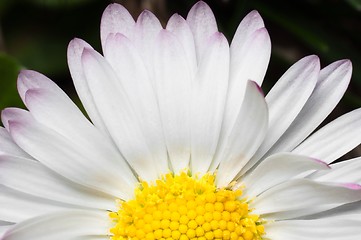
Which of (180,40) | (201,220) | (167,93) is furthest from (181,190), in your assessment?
(180,40)

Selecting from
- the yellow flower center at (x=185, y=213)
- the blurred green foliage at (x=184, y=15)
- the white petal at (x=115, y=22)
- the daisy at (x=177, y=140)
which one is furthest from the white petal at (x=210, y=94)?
the blurred green foliage at (x=184, y=15)

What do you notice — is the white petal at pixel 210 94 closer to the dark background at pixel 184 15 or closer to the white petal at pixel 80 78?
the white petal at pixel 80 78

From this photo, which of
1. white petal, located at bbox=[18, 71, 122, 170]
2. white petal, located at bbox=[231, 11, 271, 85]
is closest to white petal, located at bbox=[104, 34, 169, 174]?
white petal, located at bbox=[18, 71, 122, 170]

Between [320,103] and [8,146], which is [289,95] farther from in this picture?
[8,146]

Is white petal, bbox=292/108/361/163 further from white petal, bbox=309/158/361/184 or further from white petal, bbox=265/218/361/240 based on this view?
white petal, bbox=265/218/361/240

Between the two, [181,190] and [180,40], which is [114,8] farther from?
[181,190]

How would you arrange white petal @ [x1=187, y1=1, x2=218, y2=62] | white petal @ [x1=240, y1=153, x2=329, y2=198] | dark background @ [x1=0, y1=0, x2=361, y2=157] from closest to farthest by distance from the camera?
white petal @ [x1=240, y1=153, x2=329, y2=198], white petal @ [x1=187, y1=1, x2=218, y2=62], dark background @ [x1=0, y1=0, x2=361, y2=157]
